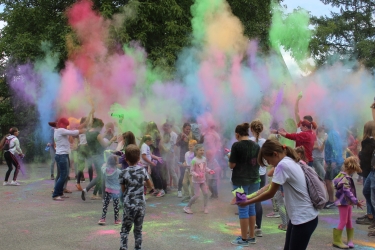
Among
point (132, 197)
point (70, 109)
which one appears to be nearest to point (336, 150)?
point (132, 197)

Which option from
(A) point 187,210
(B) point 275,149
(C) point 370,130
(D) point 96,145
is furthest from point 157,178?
(B) point 275,149

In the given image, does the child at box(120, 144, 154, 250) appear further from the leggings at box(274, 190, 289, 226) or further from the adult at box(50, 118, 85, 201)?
the adult at box(50, 118, 85, 201)

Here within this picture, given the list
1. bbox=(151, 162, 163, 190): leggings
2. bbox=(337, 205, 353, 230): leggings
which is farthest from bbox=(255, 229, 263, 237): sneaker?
bbox=(151, 162, 163, 190): leggings

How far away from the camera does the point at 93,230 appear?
233 inches

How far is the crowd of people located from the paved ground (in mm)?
232

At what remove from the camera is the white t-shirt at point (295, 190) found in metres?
3.39

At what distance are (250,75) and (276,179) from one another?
30.0 feet

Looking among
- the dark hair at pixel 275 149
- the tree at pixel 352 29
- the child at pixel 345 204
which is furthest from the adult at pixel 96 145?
the tree at pixel 352 29

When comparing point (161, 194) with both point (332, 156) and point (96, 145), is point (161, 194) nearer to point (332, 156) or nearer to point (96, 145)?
point (96, 145)

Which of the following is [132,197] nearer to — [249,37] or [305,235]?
[305,235]

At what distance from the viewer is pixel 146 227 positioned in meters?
6.11

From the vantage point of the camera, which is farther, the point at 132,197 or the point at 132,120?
the point at 132,120

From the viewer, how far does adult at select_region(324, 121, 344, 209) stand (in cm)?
782

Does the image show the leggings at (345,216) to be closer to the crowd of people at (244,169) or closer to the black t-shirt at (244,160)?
the crowd of people at (244,169)
